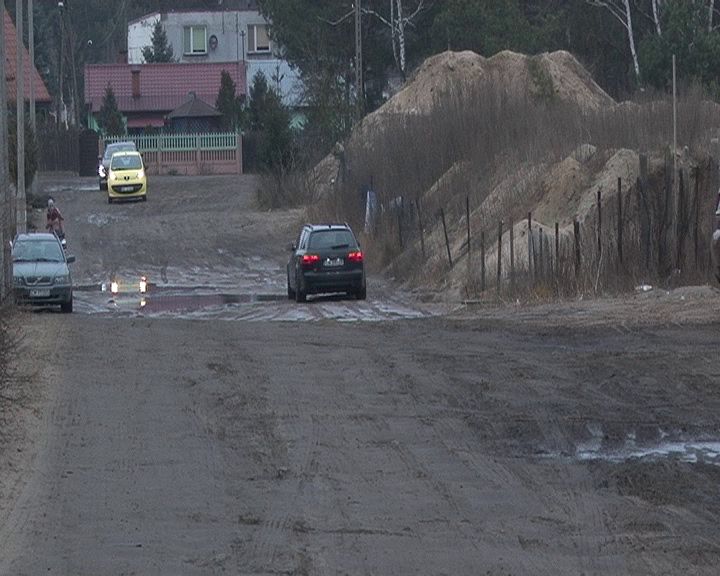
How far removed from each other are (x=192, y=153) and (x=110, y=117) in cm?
773

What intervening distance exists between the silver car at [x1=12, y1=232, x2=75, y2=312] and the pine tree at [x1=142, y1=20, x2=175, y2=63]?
243ft

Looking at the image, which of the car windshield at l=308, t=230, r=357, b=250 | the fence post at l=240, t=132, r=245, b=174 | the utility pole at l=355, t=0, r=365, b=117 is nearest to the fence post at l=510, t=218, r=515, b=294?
the car windshield at l=308, t=230, r=357, b=250

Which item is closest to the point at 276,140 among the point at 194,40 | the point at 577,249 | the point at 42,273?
the point at 42,273

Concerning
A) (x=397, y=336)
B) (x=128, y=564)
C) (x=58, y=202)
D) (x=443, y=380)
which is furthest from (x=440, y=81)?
(x=128, y=564)

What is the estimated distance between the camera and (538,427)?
14125 millimetres

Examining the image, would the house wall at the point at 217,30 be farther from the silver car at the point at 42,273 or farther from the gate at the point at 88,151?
the silver car at the point at 42,273

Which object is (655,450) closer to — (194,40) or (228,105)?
(228,105)

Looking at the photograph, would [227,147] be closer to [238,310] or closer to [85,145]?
[85,145]

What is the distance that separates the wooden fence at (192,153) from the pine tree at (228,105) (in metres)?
5.38

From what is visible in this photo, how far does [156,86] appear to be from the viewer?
91125 millimetres

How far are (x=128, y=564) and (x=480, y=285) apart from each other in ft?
72.1

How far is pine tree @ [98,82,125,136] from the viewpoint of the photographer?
8188cm

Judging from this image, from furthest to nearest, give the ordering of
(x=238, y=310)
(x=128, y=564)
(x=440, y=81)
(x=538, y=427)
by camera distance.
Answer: (x=440, y=81)
(x=238, y=310)
(x=538, y=427)
(x=128, y=564)

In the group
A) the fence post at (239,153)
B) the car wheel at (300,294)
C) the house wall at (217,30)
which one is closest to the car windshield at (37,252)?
the car wheel at (300,294)
